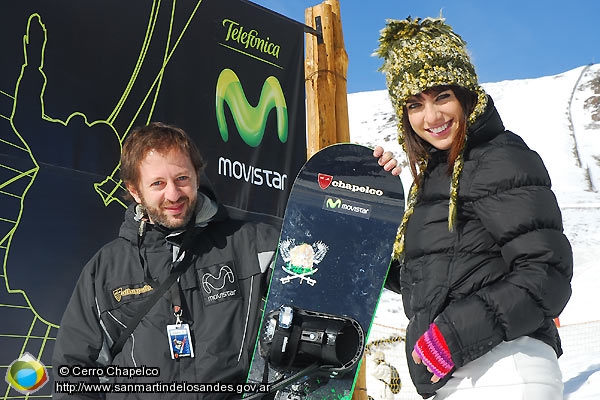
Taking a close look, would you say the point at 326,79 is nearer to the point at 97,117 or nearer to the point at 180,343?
the point at 97,117

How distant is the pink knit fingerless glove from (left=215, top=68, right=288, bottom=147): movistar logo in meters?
2.48

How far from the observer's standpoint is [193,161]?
7.15 feet

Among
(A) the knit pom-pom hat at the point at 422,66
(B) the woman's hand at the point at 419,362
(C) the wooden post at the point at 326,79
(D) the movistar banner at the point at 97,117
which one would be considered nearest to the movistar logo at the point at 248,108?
(D) the movistar banner at the point at 97,117

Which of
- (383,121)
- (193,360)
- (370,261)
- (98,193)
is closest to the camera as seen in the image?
(193,360)

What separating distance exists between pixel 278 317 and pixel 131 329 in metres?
0.52

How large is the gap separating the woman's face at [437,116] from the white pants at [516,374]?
0.62m

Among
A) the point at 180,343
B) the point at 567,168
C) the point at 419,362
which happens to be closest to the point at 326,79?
the point at 180,343

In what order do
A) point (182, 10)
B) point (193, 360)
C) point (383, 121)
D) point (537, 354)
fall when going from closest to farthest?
point (537, 354), point (193, 360), point (182, 10), point (383, 121)

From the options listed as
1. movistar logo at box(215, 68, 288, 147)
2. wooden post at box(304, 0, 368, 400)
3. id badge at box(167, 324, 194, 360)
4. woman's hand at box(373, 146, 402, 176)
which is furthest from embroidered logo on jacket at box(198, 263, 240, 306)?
wooden post at box(304, 0, 368, 400)

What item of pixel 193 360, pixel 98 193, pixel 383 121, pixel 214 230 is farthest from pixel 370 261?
pixel 383 121

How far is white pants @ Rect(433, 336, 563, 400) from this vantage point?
1.55 m

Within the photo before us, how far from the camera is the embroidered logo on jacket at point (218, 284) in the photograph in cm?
204

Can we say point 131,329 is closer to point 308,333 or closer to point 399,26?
point 308,333

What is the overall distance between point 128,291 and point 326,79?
2.58 meters
